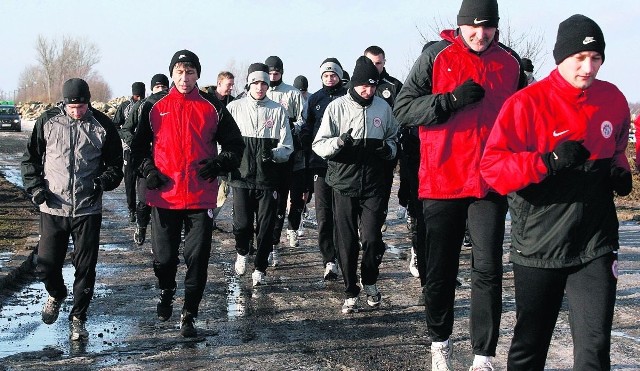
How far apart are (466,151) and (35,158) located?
355 cm

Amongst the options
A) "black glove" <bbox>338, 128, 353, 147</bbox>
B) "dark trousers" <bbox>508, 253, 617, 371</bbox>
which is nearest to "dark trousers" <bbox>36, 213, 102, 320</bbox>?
"black glove" <bbox>338, 128, 353, 147</bbox>

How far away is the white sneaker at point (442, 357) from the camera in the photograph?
6.18 metres

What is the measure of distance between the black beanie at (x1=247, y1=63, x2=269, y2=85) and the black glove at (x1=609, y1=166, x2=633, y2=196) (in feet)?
18.7

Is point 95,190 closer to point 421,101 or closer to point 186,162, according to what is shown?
point 186,162

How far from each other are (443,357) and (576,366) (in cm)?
164

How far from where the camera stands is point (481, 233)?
19.7 feet

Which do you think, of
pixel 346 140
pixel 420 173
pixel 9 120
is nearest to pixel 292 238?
pixel 346 140

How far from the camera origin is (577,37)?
4.68m

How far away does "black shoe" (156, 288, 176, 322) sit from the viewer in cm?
785

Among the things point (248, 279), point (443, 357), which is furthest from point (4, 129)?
point (443, 357)

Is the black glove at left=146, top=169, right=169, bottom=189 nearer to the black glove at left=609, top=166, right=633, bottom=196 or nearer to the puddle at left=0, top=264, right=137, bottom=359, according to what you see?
the puddle at left=0, top=264, right=137, bottom=359

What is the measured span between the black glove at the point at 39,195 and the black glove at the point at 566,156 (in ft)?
14.1

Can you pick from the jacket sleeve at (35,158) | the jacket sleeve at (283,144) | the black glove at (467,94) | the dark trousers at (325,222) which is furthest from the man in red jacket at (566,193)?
the dark trousers at (325,222)

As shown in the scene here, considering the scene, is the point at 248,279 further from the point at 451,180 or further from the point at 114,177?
the point at 451,180
